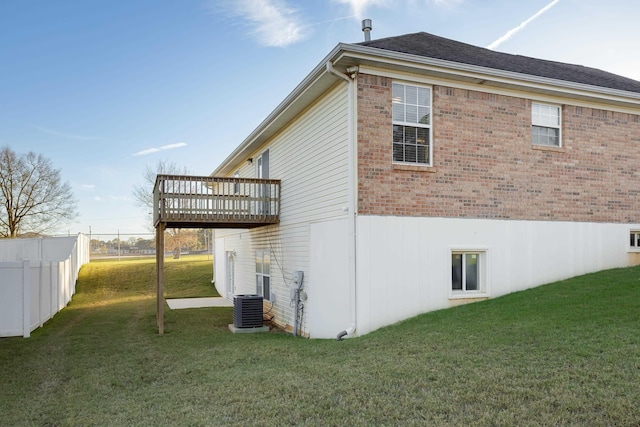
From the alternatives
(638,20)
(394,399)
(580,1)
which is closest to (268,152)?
(580,1)

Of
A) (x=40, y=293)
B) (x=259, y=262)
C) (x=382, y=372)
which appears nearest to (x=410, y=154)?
(x=382, y=372)

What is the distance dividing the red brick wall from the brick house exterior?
1.0 inches

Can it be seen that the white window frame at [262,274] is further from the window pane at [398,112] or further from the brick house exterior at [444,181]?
the window pane at [398,112]

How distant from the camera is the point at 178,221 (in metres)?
11.8

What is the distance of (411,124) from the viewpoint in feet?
32.0

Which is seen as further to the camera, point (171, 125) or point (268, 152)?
point (171, 125)

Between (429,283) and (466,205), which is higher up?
(466,205)

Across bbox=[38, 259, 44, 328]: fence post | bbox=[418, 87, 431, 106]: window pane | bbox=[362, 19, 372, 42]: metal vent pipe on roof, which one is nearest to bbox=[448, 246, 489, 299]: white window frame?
bbox=[418, 87, 431, 106]: window pane

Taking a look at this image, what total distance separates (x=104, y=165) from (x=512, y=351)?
28.8 meters

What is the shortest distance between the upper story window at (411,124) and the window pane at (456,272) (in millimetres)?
2029

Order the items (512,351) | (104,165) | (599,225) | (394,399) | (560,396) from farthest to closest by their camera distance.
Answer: (104,165)
(599,225)
(512,351)
(394,399)
(560,396)

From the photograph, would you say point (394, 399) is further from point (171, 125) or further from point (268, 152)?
point (171, 125)

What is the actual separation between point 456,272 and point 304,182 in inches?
160

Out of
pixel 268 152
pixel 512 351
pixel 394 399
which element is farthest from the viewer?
pixel 268 152
